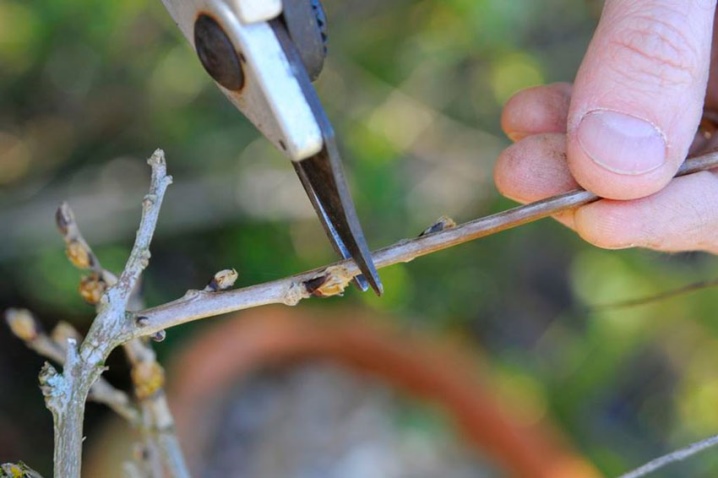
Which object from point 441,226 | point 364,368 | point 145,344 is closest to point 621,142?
point 441,226

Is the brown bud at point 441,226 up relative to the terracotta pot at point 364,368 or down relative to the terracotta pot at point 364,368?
up

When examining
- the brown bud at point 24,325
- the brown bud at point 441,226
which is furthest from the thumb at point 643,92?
the brown bud at point 24,325

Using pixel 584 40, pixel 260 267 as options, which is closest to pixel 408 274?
pixel 260 267

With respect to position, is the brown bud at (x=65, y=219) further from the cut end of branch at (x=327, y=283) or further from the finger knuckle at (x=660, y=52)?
the finger knuckle at (x=660, y=52)

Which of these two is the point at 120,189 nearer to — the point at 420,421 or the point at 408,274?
the point at 408,274

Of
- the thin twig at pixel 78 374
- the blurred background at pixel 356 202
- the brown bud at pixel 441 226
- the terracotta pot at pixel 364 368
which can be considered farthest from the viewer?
the blurred background at pixel 356 202

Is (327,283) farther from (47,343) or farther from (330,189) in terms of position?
(47,343)

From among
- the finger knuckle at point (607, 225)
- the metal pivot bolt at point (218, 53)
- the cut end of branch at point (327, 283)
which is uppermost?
the metal pivot bolt at point (218, 53)
